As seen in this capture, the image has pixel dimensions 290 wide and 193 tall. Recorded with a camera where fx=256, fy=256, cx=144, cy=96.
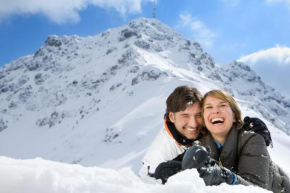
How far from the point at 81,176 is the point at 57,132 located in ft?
124

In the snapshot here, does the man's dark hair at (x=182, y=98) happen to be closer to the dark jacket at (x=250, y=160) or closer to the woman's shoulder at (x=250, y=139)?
the dark jacket at (x=250, y=160)

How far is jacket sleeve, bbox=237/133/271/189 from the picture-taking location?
2.41 meters

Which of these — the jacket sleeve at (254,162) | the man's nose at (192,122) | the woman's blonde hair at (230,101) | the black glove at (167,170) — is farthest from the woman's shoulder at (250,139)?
the black glove at (167,170)

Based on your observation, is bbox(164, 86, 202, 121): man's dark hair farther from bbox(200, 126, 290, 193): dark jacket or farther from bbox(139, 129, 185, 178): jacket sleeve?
bbox(200, 126, 290, 193): dark jacket

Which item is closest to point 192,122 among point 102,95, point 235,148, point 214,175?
point 235,148

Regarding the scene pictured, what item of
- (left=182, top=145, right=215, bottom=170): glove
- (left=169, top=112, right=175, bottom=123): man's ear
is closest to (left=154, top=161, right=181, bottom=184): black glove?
(left=182, top=145, right=215, bottom=170): glove

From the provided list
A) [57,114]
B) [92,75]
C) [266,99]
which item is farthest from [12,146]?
[266,99]

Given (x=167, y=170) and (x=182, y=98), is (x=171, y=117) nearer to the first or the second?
(x=182, y=98)

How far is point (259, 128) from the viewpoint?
2.77 m

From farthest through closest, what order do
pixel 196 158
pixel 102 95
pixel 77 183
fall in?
pixel 102 95, pixel 196 158, pixel 77 183

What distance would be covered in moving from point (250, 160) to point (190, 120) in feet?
3.10

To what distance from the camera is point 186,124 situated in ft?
11.0

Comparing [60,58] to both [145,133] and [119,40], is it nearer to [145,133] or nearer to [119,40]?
[119,40]

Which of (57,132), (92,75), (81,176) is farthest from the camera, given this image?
(92,75)
